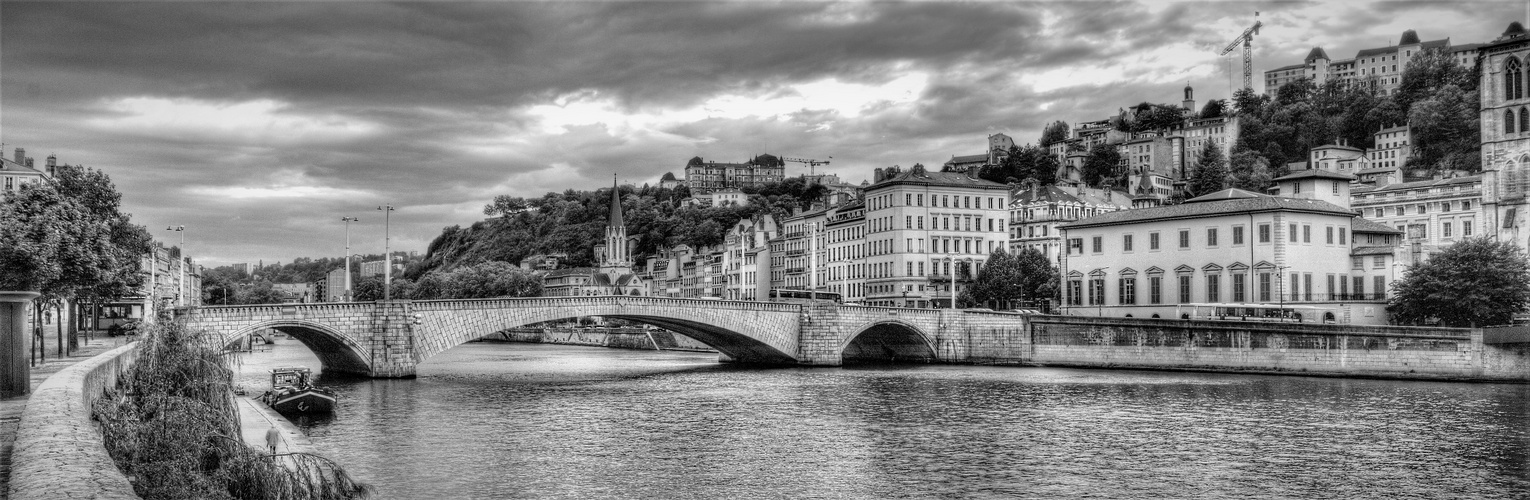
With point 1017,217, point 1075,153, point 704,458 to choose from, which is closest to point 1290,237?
point 704,458

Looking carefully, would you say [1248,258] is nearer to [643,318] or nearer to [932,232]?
[932,232]

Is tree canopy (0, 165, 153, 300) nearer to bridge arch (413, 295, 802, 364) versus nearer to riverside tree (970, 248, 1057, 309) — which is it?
bridge arch (413, 295, 802, 364)

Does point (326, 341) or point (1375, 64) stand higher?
point (1375, 64)

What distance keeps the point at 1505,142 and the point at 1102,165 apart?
273ft

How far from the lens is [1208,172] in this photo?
147 metres

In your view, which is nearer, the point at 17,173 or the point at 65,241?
the point at 65,241

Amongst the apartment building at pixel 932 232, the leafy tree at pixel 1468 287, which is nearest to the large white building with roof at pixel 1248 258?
the leafy tree at pixel 1468 287

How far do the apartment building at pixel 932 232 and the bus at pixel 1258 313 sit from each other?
27267 millimetres

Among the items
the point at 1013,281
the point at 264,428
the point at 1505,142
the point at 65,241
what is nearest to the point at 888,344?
the point at 1013,281

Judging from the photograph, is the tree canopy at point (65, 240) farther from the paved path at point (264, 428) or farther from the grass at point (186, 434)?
the grass at point (186, 434)

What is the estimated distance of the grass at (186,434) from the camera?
45.5ft

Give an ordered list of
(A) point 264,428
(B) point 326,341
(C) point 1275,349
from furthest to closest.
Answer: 1. (C) point 1275,349
2. (B) point 326,341
3. (A) point 264,428

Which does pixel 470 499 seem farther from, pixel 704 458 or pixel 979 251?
pixel 979 251

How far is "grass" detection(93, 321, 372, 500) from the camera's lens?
45.5 feet
